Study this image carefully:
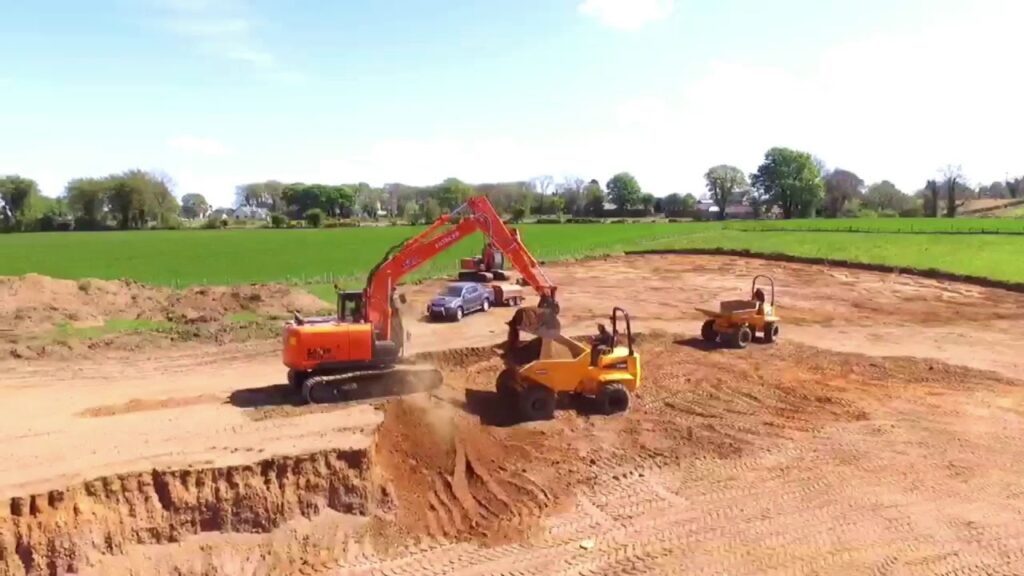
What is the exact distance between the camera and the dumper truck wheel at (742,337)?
2472cm

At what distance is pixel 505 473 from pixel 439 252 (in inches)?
243

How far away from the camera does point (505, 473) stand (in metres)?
14.2

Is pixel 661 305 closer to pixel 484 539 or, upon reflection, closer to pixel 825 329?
pixel 825 329

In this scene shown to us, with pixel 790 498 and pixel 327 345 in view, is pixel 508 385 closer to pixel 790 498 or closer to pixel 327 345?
pixel 327 345

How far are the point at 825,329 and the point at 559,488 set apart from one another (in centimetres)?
A: 1875

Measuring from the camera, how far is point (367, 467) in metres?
12.9

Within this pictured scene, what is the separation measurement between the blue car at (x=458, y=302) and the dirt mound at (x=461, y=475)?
1265 centimetres

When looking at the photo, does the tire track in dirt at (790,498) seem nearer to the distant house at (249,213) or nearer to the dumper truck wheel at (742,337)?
the dumper truck wheel at (742,337)

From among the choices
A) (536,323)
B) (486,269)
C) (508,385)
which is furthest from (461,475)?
(486,269)

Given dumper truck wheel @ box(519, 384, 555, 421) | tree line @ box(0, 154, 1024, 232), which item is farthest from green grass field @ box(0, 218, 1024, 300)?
tree line @ box(0, 154, 1024, 232)

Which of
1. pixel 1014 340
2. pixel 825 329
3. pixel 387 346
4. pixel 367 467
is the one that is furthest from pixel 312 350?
pixel 1014 340

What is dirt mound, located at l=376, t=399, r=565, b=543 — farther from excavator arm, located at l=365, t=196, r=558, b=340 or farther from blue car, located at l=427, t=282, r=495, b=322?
blue car, located at l=427, t=282, r=495, b=322

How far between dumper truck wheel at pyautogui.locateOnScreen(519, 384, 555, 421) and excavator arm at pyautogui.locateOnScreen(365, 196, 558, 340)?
133 cm

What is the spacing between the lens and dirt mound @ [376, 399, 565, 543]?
12391mm
